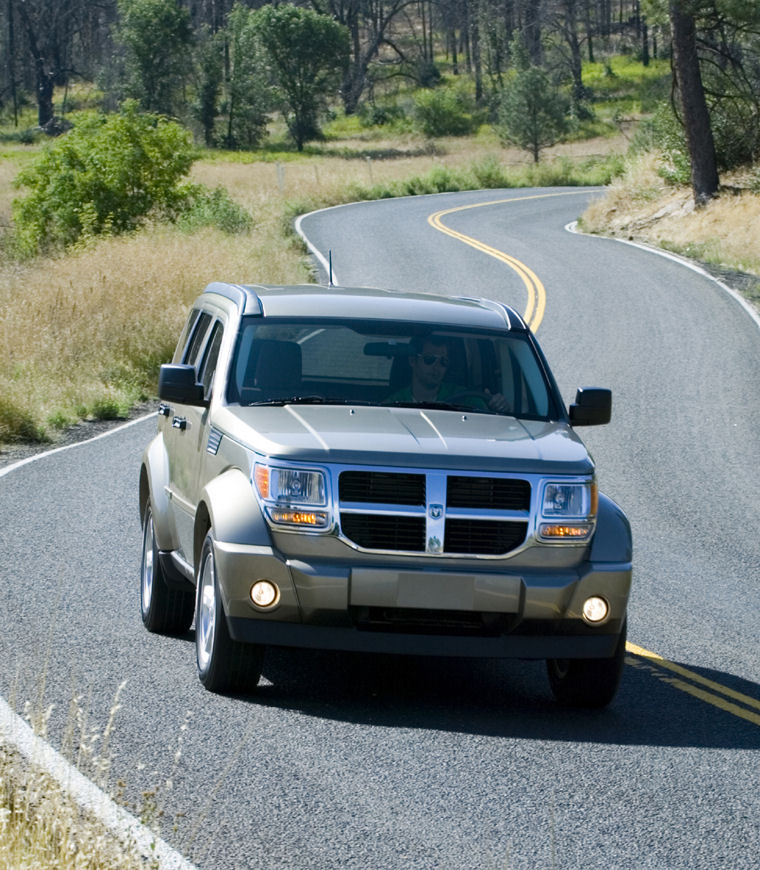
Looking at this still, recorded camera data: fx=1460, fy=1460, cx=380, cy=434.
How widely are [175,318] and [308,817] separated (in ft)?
60.4

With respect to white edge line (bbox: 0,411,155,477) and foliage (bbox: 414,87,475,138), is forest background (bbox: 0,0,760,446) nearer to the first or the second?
foliage (bbox: 414,87,475,138)

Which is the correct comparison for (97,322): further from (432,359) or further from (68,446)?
(432,359)

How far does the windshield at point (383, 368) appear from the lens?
7.48 metres

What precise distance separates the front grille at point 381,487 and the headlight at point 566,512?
57 centimetres

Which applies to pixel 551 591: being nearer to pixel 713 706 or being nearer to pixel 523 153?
pixel 713 706

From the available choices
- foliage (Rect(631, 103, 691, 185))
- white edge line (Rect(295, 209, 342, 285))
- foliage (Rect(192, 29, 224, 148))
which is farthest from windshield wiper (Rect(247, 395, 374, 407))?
foliage (Rect(192, 29, 224, 148))

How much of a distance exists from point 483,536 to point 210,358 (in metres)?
2.31

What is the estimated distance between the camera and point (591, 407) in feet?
25.5

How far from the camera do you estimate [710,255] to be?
35.9 meters

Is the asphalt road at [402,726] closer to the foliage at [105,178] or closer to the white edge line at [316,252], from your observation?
the white edge line at [316,252]

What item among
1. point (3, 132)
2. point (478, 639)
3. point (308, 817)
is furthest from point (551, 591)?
→ point (3, 132)

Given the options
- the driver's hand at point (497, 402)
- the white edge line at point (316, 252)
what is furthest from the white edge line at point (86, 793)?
the white edge line at point (316, 252)

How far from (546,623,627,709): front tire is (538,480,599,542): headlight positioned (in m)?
0.56

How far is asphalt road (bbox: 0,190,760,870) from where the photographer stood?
5.04m
